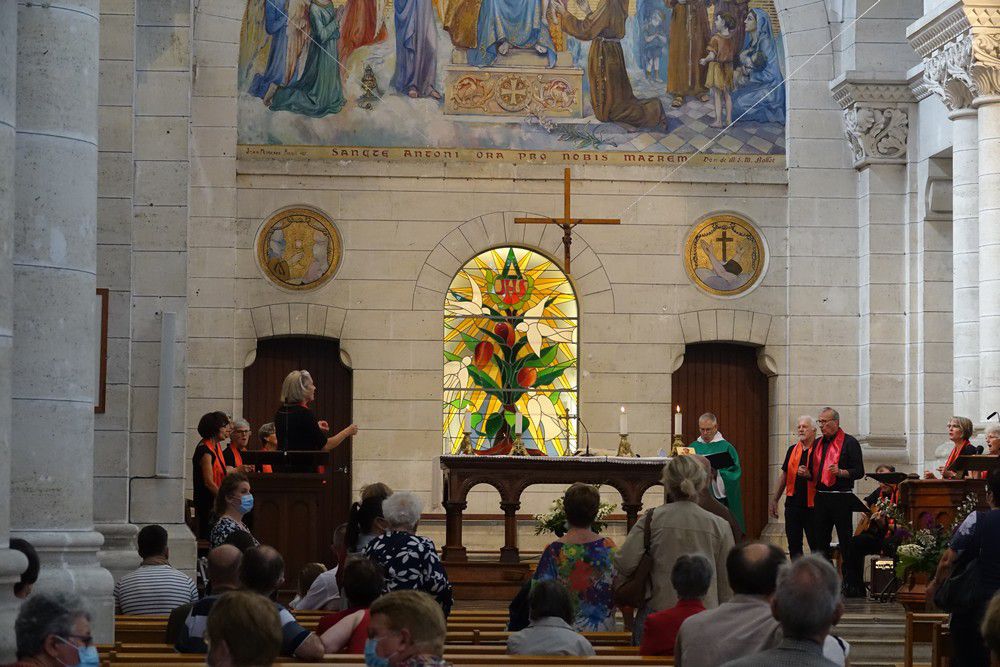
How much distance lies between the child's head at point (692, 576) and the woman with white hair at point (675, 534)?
982 millimetres

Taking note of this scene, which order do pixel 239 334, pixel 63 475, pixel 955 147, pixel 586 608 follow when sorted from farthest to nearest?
pixel 239 334 → pixel 955 147 → pixel 586 608 → pixel 63 475

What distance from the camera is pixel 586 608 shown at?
24.0 ft

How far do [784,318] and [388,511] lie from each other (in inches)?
425

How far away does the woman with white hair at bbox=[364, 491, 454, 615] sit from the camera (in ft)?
21.6

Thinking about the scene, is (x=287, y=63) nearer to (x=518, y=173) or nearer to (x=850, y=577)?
(x=518, y=173)

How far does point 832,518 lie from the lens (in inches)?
499

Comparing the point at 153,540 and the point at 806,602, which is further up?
the point at 806,602

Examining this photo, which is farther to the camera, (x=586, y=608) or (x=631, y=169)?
(x=631, y=169)

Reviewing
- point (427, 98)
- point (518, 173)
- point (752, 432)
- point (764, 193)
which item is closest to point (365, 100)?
point (427, 98)

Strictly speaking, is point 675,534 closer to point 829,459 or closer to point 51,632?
point 51,632

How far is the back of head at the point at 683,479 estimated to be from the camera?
23.1ft

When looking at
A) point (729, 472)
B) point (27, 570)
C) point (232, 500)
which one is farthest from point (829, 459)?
point (27, 570)

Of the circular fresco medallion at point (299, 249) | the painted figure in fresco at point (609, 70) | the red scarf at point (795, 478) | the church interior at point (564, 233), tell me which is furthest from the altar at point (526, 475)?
the painted figure in fresco at point (609, 70)

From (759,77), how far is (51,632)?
13919mm
